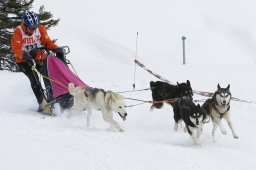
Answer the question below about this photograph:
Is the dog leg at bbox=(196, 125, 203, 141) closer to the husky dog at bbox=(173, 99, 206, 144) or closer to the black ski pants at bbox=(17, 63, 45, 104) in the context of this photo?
the husky dog at bbox=(173, 99, 206, 144)

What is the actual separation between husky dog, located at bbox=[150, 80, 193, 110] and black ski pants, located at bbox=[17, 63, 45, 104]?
186 centimetres

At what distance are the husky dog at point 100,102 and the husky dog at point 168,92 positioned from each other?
2.82ft

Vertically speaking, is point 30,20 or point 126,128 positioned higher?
point 30,20

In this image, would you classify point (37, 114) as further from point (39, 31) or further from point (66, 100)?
point (39, 31)

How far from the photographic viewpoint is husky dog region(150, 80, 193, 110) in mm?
7051

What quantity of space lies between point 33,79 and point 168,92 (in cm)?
220

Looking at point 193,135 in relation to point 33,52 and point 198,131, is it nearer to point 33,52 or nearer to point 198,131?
point 198,131

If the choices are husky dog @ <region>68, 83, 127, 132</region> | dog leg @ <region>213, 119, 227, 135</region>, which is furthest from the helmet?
A: dog leg @ <region>213, 119, 227, 135</region>

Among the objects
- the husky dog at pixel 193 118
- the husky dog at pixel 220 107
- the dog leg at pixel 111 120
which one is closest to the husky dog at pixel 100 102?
the dog leg at pixel 111 120

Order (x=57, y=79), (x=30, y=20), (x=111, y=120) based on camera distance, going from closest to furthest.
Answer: (x=111, y=120) → (x=30, y=20) → (x=57, y=79)

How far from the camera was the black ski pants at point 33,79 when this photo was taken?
7496 millimetres

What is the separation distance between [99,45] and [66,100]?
15.7m

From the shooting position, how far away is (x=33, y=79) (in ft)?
24.8

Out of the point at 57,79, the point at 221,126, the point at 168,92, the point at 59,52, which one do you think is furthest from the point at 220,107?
the point at 59,52
